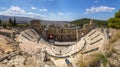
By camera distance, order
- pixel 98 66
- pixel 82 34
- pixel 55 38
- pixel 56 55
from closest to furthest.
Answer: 1. pixel 98 66
2. pixel 56 55
3. pixel 82 34
4. pixel 55 38

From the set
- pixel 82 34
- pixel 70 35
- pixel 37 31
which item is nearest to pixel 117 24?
pixel 82 34

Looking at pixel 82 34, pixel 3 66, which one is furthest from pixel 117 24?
pixel 3 66

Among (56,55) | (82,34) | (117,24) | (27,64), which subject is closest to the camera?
(27,64)

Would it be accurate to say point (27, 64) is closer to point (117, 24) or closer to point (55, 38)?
point (117, 24)

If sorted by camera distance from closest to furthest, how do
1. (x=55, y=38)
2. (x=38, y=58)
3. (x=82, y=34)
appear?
(x=38, y=58)
(x=82, y=34)
(x=55, y=38)

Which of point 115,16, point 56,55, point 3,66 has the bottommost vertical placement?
point 56,55

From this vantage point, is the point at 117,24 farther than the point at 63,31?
No

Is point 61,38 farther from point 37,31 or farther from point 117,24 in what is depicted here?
point 117,24

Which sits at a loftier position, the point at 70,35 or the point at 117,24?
the point at 117,24

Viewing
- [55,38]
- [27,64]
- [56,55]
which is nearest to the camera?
[27,64]
